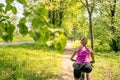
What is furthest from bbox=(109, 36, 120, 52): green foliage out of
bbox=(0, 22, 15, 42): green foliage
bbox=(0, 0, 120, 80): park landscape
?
bbox=(0, 22, 15, 42): green foliage

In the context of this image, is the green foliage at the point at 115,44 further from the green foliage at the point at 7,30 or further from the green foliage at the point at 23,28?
the green foliage at the point at 23,28

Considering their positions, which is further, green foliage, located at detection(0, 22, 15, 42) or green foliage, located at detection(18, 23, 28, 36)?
green foliage, located at detection(0, 22, 15, 42)

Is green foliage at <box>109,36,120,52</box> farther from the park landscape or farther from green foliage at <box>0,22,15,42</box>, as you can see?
green foliage at <box>0,22,15,42</box>

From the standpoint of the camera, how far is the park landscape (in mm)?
2240

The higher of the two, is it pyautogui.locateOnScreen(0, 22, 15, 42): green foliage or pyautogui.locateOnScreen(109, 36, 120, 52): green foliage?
pyautogui.locateOnScreen(0, 22, 15, 42): green foliage

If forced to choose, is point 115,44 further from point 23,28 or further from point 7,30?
point 23,28

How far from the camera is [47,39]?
7.24 ft

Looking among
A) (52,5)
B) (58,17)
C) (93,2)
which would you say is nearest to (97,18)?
(52,5)

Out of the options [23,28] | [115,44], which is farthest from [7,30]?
[115,44]

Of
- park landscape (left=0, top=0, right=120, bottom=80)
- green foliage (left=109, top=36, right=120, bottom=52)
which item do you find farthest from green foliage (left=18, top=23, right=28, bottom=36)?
green foliage (left=109, top=36, right=120, bottom=52)

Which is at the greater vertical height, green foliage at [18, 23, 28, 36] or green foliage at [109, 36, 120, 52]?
green foliage at [18, 23, 28, 36]

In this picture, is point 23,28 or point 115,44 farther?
point 115,44

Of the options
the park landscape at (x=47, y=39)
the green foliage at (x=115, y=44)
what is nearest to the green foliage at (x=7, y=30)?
the park landscape at (x=47, y=39)

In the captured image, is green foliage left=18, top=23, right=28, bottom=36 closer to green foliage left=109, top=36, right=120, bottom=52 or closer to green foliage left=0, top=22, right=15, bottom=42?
green foliage left=0, top=22, right=15, bottom=42
